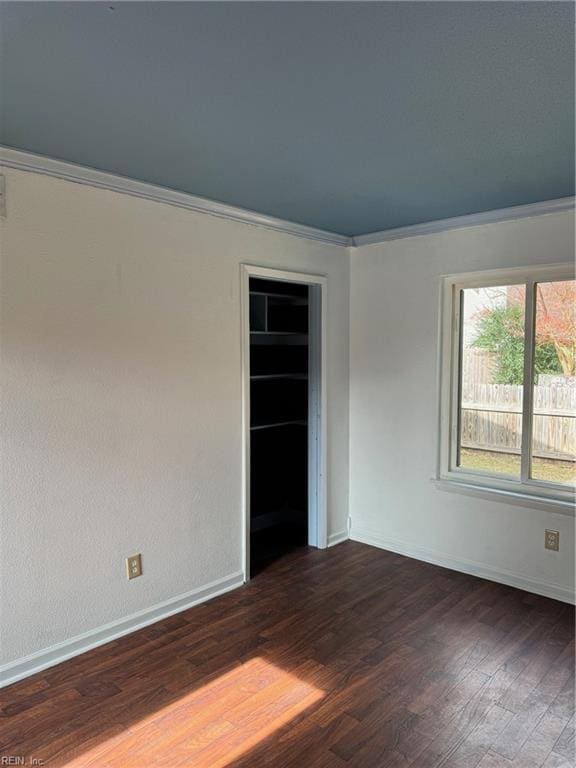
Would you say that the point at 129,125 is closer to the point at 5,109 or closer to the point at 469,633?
the point at 5,109

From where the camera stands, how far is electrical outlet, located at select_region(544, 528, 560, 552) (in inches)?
127

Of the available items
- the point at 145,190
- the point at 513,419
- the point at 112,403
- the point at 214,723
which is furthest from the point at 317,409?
the point at 214,723

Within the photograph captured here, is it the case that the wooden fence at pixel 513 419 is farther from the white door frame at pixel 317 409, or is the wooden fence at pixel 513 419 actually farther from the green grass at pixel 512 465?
the white door frame at pixel 317 409

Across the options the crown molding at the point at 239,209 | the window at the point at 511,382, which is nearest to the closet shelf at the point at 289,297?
the crown molding at the point at 239,209

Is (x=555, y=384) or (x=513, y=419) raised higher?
(x=555, y=384)

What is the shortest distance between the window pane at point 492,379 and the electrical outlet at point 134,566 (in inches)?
88.3

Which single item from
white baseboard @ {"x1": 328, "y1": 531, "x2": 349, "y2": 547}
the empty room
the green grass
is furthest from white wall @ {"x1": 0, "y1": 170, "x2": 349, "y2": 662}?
the green grass

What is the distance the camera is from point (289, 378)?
4.45 meters

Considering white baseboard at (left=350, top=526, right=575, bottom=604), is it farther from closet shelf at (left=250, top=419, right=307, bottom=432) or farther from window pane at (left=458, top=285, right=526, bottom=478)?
closet shelf at (left=250, top=419, right=307, bottom=432)

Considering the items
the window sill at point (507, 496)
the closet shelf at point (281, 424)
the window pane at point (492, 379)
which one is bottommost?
the window sill at point (507, 496)

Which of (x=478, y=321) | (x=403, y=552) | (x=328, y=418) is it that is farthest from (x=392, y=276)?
(x=403, y=552)

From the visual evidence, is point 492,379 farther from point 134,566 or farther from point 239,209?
point 134,566

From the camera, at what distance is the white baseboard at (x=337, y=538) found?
416cm

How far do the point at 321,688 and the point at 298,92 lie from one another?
2.45 m
